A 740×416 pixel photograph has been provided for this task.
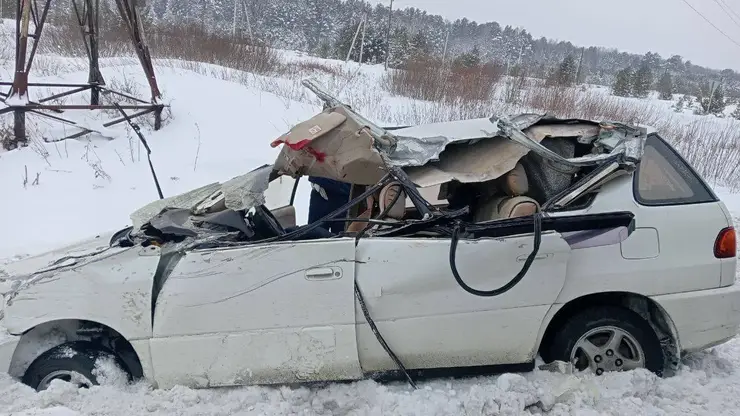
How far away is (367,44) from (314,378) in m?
38.0

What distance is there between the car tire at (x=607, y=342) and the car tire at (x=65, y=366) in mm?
2574

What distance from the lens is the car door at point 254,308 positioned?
9.05 ft

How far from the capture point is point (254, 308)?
2.77 metres

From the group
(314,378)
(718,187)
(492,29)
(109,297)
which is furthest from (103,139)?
(492,29)

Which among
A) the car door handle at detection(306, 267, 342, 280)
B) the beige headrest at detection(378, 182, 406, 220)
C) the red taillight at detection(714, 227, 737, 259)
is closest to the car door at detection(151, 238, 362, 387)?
the car door handle at detection(306, 267, 342, 280)

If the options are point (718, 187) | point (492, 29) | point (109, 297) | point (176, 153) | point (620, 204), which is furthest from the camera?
point (492, 29)

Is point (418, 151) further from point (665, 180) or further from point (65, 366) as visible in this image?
point (65, 366)

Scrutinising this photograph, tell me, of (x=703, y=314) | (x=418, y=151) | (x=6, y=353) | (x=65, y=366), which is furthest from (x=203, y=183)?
(x=703, y=314)

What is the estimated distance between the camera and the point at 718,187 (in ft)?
32.7

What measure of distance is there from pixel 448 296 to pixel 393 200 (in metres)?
0.61

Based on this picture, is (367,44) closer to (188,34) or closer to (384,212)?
(188,34)

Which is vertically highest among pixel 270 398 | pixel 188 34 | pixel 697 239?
pixel 188 34

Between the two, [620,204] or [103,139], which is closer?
[620,204]

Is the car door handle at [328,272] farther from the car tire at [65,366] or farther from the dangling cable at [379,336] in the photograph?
the car tire at [65,366]
